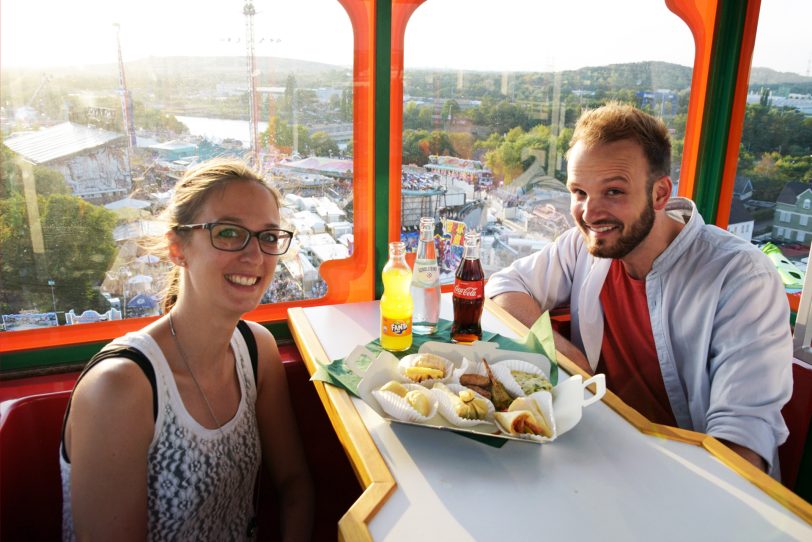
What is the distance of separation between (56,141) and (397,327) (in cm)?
137

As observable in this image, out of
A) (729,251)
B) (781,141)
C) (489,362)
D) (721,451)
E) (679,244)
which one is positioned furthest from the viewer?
(781,141)

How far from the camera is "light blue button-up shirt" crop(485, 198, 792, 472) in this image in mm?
1636

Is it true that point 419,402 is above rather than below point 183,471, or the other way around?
above

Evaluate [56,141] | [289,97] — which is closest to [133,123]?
[56,141]

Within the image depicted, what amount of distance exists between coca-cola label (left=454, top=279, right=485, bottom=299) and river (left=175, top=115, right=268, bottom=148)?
1052 mm

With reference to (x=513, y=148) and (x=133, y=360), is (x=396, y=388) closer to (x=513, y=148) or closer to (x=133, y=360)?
(x=133, y=360)

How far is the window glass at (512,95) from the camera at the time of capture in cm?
253

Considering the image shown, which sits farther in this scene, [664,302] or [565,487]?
[664,302]

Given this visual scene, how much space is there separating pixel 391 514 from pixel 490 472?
0.26 meters

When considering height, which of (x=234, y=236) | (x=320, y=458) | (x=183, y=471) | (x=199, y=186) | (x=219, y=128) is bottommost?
(x=320, y=458)

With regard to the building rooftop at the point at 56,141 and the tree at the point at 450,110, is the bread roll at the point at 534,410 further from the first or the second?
the building rooftop at the point at 56,141

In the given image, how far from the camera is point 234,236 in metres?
1.52

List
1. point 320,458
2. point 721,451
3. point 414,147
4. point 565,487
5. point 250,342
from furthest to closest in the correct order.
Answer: point 414,147
point 320,458
point 250,342
point 721,451
point 565,487

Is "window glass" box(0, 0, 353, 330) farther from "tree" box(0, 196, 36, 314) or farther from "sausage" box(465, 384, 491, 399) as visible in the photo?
"sausage" box(465, 384, 491, 399)
